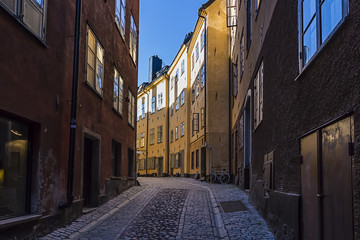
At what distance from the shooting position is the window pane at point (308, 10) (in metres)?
4.89

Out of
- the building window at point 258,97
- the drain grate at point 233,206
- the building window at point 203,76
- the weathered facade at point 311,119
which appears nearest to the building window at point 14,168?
the weathered facade at point 311,119

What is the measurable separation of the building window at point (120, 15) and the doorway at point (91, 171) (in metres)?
4.92

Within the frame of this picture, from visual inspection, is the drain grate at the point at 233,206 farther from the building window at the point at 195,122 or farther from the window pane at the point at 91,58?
the building window at the point at 195,122

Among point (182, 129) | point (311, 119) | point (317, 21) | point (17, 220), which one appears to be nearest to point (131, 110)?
point (17, 220)

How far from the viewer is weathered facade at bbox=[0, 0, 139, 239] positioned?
6.07 m

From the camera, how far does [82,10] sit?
9.41 m

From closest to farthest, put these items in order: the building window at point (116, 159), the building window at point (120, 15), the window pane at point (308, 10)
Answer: the window pane at point (308, 10) → the building window at point (120, 15) → the building window at point (116, 159)

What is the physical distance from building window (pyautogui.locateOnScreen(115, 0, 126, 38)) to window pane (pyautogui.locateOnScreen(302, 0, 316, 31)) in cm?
952

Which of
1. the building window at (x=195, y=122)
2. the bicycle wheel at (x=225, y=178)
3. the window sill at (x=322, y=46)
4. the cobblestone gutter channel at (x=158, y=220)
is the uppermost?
the building window at (x=195, y=122)

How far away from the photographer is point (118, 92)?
14.4 m

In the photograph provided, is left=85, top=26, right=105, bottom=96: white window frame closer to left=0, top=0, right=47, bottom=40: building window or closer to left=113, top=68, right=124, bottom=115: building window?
left=113, top=68, right=124, bottom=115: building window

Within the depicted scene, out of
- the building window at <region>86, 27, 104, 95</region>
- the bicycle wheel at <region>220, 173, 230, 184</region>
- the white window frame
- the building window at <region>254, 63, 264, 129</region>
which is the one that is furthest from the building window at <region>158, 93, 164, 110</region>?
the building window at <region>254, 63, 264, 129</region>

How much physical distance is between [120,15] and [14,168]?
31.5 feet

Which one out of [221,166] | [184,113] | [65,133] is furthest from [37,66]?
[184,113]
